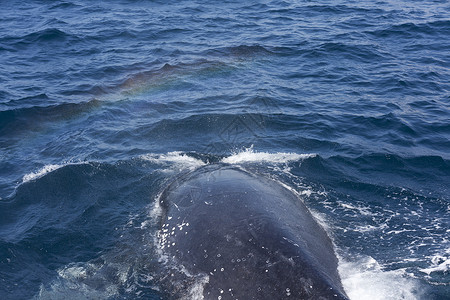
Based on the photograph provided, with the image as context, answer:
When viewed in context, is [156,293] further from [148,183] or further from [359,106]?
[359,106]

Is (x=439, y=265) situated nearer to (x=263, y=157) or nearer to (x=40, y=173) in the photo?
(x=263, y=157)

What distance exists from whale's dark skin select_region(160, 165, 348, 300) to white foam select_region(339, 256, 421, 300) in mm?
479

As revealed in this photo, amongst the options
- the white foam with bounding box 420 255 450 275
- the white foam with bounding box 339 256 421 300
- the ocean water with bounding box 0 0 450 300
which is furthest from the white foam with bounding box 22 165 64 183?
the white foam with bounding box 420 255 450 275

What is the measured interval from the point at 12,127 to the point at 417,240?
17085mm

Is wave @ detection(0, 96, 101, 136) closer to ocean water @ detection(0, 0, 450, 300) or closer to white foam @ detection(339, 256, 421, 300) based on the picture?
ocean water @ detection(0, 0, 450, 300)

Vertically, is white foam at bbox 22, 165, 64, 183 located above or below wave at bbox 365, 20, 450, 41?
below

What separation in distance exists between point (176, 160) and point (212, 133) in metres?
3.01

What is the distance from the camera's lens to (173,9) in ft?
133

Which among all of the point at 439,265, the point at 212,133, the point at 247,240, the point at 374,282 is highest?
the point at 247,240

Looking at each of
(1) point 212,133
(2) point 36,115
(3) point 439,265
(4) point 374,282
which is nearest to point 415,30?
(1) point 212,133

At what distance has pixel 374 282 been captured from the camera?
1112cm

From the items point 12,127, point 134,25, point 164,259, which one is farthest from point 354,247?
point 134,25

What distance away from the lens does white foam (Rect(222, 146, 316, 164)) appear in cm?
1767

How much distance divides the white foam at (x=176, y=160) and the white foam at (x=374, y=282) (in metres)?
7.03
